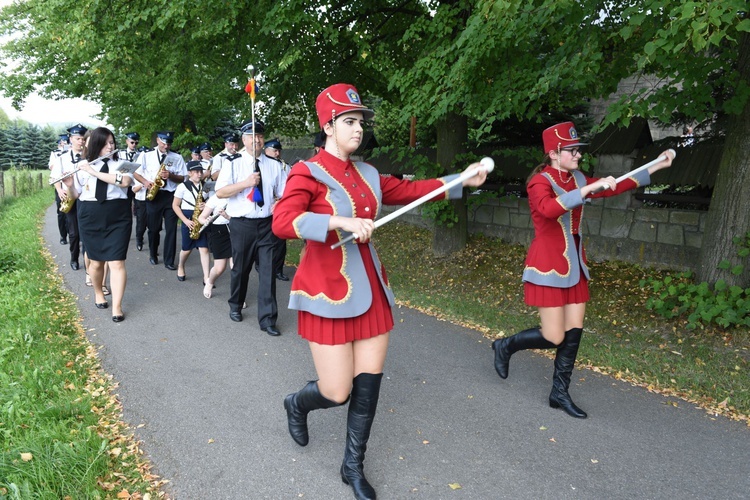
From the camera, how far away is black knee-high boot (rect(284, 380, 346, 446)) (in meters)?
3.46

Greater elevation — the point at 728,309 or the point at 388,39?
the point at 388,39

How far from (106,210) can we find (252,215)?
169 cm

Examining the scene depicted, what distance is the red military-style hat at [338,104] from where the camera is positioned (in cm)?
305

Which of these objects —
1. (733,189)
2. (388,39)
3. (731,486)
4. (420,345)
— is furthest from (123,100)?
(731,486)

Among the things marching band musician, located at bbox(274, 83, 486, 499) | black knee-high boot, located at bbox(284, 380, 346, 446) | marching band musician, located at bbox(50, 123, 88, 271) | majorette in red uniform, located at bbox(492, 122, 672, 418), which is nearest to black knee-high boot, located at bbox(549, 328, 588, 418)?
majorette in red uniform, located at bbox(492, 122, 672, 418)

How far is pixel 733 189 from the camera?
241 inches

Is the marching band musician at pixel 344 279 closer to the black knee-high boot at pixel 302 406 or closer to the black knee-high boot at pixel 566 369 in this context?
the black knee-high boot at pixel 302 406

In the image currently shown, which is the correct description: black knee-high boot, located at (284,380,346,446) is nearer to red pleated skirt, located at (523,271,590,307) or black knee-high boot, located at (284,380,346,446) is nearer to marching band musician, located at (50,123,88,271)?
red pleated skirt, located at (523,271,590,307)

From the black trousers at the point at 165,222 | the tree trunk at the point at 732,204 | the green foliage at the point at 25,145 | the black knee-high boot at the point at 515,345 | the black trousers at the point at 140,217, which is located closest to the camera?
the black knee-high boot at the point at 515,345

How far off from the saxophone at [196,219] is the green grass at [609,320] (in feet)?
8.30

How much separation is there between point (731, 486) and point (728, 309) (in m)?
2.96

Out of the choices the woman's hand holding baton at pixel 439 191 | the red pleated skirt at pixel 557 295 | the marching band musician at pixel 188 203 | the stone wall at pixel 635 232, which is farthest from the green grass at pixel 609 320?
the woman's hand holding baton at pixel 439 191

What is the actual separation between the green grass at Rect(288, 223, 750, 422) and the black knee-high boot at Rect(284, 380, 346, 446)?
7.24ft

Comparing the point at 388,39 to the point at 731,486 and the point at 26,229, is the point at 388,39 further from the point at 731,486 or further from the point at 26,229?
the point at 26,229
